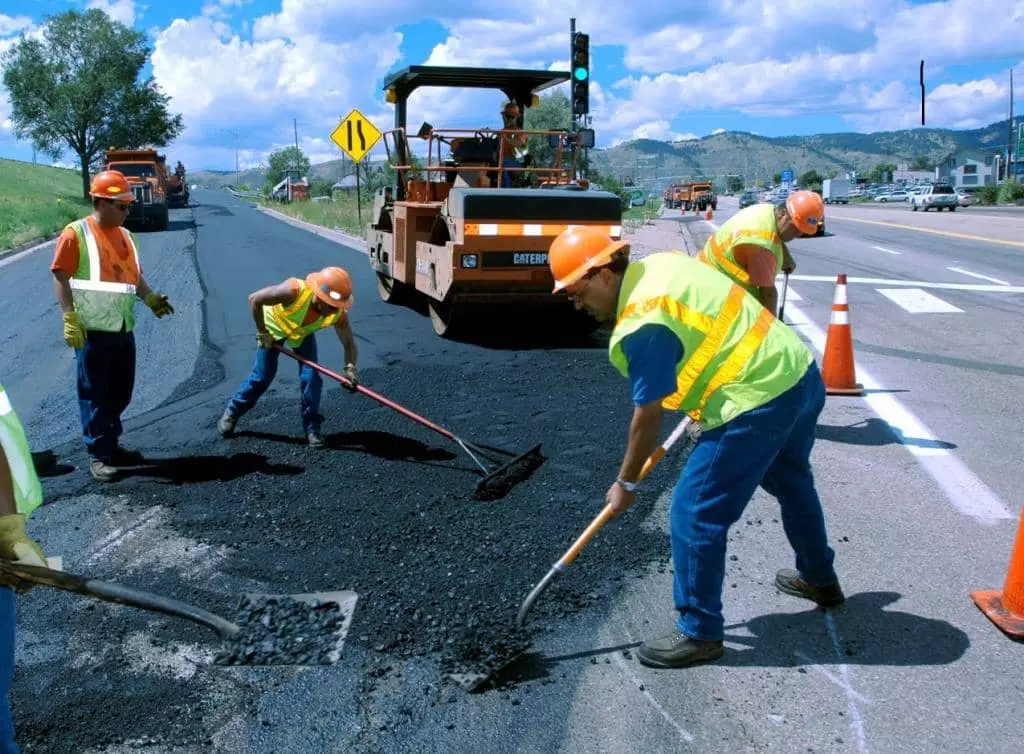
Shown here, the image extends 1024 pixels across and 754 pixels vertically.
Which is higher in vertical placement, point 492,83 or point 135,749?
point 492,83

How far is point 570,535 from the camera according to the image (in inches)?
172

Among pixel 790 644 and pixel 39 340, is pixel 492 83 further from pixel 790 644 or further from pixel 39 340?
pixel 790 644

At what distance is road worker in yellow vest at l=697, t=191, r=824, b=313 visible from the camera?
4.98 metres

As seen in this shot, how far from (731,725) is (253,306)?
156 inches

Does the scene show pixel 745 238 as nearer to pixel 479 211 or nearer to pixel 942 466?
pixel 942 466

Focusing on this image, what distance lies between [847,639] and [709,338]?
4.40 feet

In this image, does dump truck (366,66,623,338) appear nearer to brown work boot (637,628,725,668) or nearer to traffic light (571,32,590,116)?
traffic light (571,32,590,116)

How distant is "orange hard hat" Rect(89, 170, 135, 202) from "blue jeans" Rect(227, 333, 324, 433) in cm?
132

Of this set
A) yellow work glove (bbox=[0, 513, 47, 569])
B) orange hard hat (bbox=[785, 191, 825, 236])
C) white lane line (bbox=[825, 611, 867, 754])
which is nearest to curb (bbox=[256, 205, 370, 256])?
orange hard hat (bbox=[785, 191, 825, 236])

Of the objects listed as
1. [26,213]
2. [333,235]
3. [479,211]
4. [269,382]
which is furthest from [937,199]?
[269,382]

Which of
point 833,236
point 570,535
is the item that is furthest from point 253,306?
point 833,236

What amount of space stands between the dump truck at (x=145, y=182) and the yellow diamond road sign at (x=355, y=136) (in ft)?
17.9

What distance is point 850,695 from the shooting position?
3.03 metres

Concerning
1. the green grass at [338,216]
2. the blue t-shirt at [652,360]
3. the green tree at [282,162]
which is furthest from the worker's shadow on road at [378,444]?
the green tree at [282,162]
